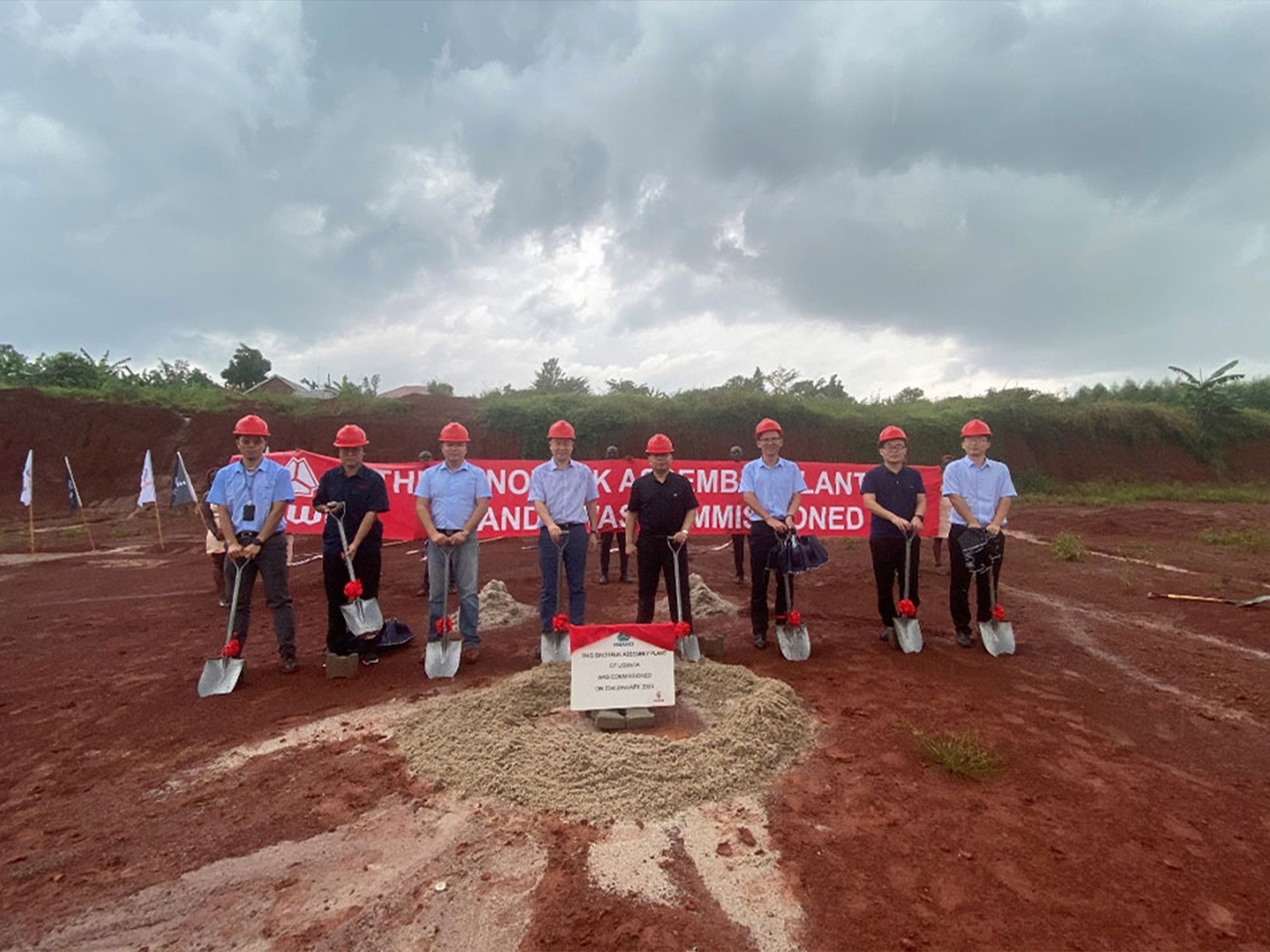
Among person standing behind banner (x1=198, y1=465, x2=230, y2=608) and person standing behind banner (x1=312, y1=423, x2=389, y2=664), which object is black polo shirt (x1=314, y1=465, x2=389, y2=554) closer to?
person standing behind banner (x1=312, y1=423, x2=389, y2=664)

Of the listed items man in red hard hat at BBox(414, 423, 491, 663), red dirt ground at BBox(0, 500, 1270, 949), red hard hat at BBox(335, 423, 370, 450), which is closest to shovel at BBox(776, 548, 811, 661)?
red dirt ground at BBox(0, 500, 1270, 949)

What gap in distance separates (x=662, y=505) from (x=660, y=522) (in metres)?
0.13

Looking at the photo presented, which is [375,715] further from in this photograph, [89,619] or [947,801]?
[89,619]

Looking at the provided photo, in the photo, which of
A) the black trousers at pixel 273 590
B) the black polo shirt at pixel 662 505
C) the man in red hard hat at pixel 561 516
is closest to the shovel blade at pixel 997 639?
the black polo shirt at pixel 662 505

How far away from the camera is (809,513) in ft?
28.0

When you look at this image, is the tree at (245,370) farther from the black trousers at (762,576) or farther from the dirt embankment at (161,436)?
the black trousers at (762,576)

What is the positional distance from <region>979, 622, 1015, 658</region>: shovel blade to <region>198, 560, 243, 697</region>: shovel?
585cm

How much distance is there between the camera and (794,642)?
5.52m

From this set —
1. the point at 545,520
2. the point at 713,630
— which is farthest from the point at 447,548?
the point at 713,630

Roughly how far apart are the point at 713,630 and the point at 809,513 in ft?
9.07

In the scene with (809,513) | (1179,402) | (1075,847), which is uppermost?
(1179,402)

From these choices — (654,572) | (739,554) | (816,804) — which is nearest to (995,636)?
(654,572)

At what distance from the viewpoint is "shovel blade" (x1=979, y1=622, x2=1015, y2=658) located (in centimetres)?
551

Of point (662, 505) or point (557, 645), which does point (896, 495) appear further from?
point (557, 645)
